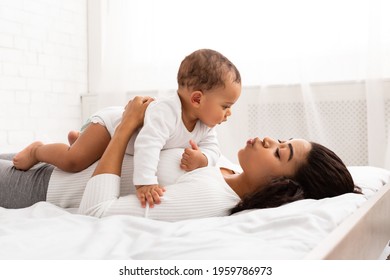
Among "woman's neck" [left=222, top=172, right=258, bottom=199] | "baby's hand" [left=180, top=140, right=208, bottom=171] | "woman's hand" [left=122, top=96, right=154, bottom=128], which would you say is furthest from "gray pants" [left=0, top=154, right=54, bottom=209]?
"woman's neck" [left=222, top=172, right=258, bottom=199]

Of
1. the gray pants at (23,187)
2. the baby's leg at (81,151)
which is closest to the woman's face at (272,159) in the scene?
the baby's leg at (81,151)

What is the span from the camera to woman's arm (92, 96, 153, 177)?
136 cm

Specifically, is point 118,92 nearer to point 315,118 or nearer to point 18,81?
point 18,81

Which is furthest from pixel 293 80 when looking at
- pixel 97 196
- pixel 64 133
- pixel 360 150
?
pixel 97 196

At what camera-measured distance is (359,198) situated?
1252 millimetres

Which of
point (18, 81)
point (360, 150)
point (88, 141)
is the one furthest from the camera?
point (18, 81)

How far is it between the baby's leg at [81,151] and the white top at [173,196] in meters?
0.22

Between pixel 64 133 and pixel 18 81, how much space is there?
0.55m

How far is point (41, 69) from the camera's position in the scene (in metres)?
3.42

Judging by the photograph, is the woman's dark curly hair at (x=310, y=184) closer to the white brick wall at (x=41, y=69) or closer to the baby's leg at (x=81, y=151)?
the baby's leg at (x=81, y=151)

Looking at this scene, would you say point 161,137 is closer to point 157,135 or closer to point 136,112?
point 157,135

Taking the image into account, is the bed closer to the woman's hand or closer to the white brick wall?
the woman's hand

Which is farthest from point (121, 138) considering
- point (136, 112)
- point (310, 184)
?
point (310, 184)

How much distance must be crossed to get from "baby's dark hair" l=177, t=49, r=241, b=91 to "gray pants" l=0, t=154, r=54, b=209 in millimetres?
566
